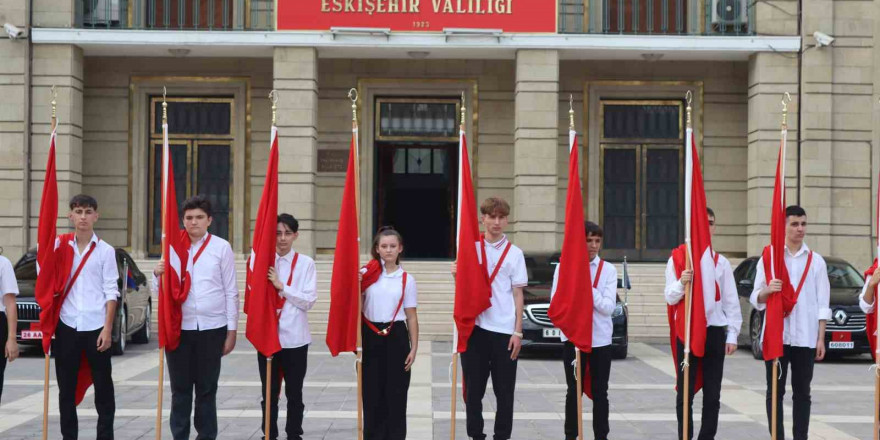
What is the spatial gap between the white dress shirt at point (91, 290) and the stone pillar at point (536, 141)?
50.8 feet

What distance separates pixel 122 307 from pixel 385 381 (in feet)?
31.3

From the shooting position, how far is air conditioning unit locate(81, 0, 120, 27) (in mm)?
25078

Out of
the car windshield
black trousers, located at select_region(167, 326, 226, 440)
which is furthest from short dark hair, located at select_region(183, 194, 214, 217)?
the car windshield

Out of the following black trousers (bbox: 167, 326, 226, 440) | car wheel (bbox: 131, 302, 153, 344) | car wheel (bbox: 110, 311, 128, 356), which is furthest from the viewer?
car wheel (bbox: 131, 302, 153, 344)

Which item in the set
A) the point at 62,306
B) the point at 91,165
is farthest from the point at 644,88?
the point at 62,306

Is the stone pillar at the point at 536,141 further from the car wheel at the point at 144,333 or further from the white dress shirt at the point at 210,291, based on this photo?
the white dress shirt at the point at 210,291

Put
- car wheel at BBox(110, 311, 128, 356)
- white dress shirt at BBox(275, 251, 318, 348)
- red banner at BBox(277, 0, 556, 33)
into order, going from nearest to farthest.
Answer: white dress shirt at BBox(275, 251, 318, 348)
car wheel at BBox(110, 311, 128, 356)
red banner at BBox(277, 0, 556, 33)

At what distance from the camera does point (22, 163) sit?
77.4 feet

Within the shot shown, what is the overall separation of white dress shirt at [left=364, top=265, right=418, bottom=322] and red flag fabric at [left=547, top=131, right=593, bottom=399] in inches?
45.2

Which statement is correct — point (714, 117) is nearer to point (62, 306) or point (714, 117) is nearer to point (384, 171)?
point (384, 171)

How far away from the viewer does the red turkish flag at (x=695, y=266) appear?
28.9 ft

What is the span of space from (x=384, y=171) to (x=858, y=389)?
583 inches

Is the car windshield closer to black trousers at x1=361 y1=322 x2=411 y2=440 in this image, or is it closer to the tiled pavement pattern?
the tiled pavement pattern

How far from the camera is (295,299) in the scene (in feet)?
28.3
